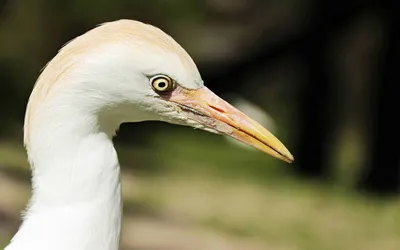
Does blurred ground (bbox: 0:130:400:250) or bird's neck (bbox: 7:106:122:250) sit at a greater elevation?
blurred ground (bbox: 0:130:400:250)

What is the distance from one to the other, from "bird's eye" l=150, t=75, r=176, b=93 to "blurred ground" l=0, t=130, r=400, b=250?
4141 millimetres

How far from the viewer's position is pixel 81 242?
309cm

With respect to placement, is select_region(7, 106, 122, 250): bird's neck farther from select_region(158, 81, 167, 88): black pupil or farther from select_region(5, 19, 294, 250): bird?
select_region(158, 81, 167, 88): black pupil

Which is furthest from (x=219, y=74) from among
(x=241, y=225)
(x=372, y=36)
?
(x=241, y=225)

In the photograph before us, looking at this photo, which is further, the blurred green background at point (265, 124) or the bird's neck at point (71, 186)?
the blurred green background at point (265, 124)

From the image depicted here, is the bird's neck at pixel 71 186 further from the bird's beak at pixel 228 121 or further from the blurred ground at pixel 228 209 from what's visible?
the blurred ground at pixel 228 209

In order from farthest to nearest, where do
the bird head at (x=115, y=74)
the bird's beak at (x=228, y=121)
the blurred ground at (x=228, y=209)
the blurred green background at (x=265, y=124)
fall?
1. the blurred green background at (x=265, y=124)
2. the blurred ground at (x=228, y=209)
3. the bird's beak at (x=228, y=121)
4. the bird head at (x=115, y=74)

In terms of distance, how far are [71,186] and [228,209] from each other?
20.0 feet

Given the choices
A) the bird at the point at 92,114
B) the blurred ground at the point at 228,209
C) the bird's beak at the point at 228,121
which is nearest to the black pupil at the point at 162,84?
the bird at the point at 92,114

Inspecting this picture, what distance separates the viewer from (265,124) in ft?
39.3

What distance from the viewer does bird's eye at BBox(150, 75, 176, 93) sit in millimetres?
3004

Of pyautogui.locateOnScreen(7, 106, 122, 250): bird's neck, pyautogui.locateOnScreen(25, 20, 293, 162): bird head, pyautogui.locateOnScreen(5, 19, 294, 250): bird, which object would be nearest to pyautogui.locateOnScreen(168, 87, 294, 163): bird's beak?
pyautogui.locateOnScreen(5, 19, 294, 250): bird

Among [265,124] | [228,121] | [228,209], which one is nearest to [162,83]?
[228,121]

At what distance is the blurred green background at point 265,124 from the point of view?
27.6 feet
